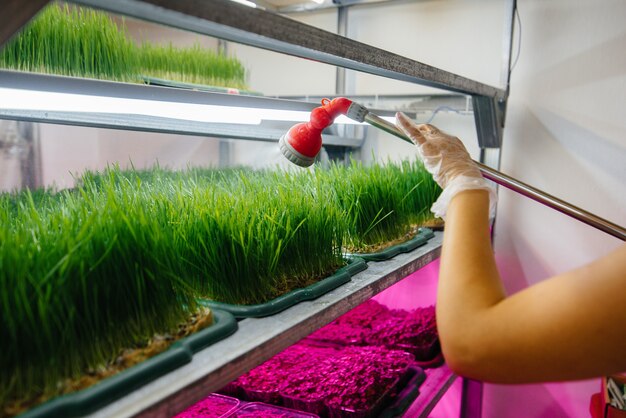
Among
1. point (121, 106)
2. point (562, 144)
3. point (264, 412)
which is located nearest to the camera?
point (121, 106)

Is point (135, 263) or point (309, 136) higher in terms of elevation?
point (309, 136)

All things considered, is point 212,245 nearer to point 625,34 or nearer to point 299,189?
point 299,189

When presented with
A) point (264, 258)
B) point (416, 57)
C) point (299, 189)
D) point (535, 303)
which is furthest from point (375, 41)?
point (535, 303)

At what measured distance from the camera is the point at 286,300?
980 mm

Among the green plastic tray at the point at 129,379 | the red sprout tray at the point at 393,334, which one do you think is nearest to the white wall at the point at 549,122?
the red sprout tray at the point at 393,334

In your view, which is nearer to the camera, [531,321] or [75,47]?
[531,321]

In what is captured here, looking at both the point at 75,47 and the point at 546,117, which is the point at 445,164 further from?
the point at 546,117

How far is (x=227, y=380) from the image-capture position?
2.43ft

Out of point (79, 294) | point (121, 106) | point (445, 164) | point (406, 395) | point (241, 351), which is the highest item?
point (121, 106)

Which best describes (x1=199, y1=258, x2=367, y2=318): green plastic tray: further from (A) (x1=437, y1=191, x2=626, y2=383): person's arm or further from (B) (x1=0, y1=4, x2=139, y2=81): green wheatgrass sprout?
(B) (x1=0, y1=4, x2=139, y2=81): green wheatgrass sprout

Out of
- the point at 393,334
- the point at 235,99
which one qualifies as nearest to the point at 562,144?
the point at 393,334

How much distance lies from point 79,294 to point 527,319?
25.2 inches

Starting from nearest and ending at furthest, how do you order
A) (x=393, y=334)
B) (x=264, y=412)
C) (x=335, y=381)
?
(x=264, y=412) < (x=335, y=381) < (x=393, y=334)

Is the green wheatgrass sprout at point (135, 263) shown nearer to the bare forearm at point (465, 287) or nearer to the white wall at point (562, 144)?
the bare forearm at point (465, 287)
